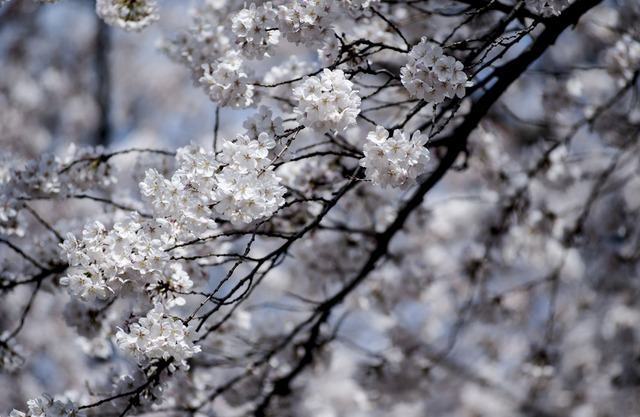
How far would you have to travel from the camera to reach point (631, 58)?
3.58 meters

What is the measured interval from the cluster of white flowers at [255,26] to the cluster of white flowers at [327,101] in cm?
43

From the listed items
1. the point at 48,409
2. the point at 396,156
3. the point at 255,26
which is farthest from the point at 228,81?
the point at 48,409

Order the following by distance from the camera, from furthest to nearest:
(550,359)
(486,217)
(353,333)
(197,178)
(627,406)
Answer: (353,333) < (627,406) < (486,217) < (550,359) < (197,178)

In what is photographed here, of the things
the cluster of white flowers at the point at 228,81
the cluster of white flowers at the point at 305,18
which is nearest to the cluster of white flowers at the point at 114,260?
the cluster of white flowers at the point at 228,81

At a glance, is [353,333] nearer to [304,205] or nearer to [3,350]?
[304,205]

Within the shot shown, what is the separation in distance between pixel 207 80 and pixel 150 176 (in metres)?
0.51

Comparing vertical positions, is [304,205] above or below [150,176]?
above

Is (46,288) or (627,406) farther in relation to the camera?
(627,406)

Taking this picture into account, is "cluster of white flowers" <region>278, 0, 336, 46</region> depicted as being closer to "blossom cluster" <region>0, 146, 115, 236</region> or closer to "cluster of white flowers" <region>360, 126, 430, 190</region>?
"cluster of white flowers" <region>360, 126, 430, 190</region>

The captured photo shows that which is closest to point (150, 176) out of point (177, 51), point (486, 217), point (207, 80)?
point (207, 80)

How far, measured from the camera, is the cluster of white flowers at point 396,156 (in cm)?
192

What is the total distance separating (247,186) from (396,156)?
533 mm

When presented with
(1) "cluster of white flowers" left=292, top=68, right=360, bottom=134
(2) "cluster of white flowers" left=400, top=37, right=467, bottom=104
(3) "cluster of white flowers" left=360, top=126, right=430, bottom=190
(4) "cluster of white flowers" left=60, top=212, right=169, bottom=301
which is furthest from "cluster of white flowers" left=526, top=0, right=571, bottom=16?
(4) "cluster of white flowers" left=60, top=212, right=169, bottom=301

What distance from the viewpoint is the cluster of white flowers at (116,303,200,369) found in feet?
6.28
